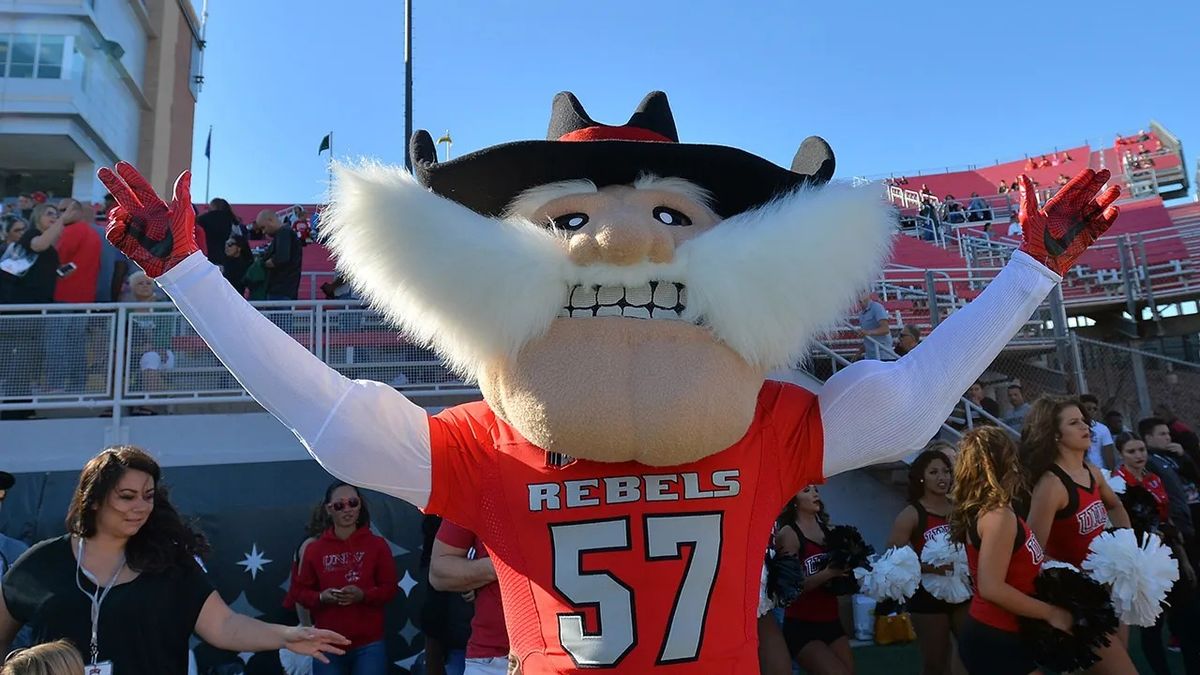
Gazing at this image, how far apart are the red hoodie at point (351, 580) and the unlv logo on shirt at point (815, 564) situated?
2282 mm

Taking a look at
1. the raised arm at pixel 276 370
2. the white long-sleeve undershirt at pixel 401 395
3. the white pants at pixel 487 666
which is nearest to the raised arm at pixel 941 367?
the white long-sleeve undershirt at pixel 401 395

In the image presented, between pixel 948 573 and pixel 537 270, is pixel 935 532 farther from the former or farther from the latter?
pixel 537 270

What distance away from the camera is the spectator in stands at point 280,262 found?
7.46 metres

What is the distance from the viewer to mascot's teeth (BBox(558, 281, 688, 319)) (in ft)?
5.82

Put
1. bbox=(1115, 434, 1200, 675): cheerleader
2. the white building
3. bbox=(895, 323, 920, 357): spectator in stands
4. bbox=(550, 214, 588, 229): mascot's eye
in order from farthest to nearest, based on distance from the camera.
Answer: the white building
bbox=(895, 323, 920, 357): spectator in stands
bbox=(1115, 434, 1200, 675): cheerleader
bbox=(550, 214, 588, 229): mascot's eye

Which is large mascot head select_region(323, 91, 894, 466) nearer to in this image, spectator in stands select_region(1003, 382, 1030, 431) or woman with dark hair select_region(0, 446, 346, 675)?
woman with dark hair select_region(0, 446, 346, 675)

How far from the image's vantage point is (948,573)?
169 inches

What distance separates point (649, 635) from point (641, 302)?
0.68 meters

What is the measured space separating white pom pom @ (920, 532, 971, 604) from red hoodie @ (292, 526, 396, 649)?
2.82 meters

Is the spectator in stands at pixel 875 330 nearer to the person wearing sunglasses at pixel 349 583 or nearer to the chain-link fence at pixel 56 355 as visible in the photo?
the person wearing sunglasses at pixel 349 583

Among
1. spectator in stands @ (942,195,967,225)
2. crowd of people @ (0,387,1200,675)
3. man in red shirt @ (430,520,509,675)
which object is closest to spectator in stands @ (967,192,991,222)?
spectator in stands @ (942,195,967,225)

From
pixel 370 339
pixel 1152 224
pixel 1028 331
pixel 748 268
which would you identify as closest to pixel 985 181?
pixel 1152 224

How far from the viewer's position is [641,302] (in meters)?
1.78

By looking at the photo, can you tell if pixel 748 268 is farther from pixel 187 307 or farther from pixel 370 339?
pixel 370 339
